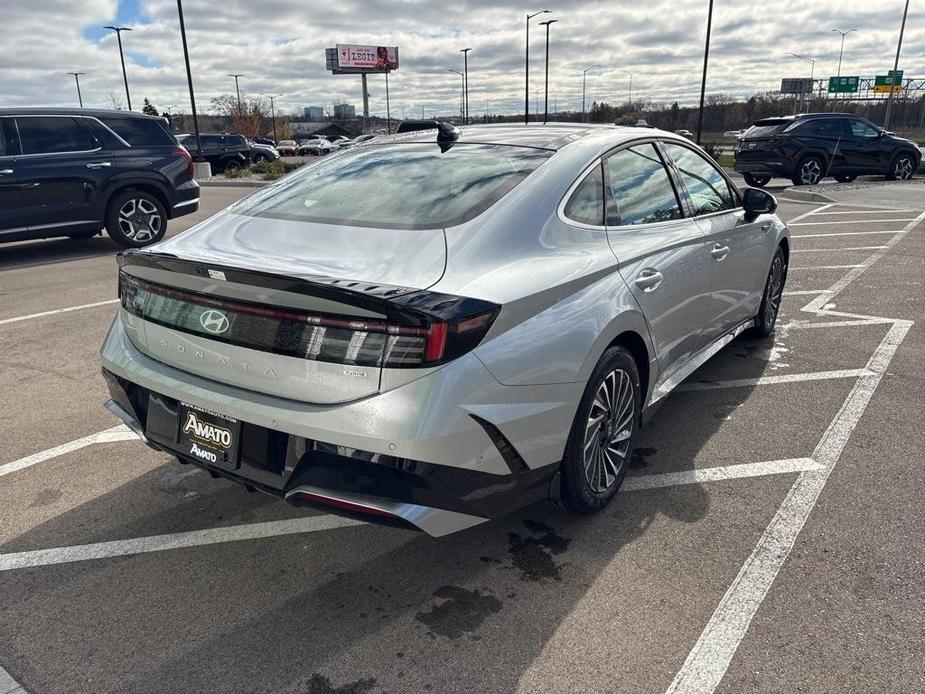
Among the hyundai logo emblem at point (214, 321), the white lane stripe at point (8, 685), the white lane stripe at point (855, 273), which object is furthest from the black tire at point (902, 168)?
the white lane stripe at point (8, 685)

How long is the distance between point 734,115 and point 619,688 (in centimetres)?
9163

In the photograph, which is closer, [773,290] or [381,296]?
[381,296]

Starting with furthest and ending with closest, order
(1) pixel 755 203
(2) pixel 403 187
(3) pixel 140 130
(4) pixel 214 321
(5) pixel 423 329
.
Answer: (3) pixel 140 130
(1) pixel 755 203
(2) pixel 403 187
(4) pixel 214 321
(5) pixel 423 329

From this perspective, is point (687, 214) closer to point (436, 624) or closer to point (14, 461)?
point (436, 624)

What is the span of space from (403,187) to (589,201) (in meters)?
0.81

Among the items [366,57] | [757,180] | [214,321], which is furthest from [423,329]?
[366,57]

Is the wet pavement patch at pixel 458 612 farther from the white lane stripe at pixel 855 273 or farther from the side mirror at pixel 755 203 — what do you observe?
the white lane stripe at pixel 855 273

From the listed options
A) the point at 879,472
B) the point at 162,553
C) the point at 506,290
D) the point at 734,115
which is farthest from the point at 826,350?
the point at 734,115

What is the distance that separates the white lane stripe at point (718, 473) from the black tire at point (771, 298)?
194cm

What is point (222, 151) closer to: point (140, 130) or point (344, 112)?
point (140, 130)

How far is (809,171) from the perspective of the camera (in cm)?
1723

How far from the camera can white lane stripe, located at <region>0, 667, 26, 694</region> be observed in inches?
86.0

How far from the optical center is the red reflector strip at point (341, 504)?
2.28 meters

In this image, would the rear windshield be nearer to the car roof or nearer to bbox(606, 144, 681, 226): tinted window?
bbox(606, 144, 681, 226): tinted window
